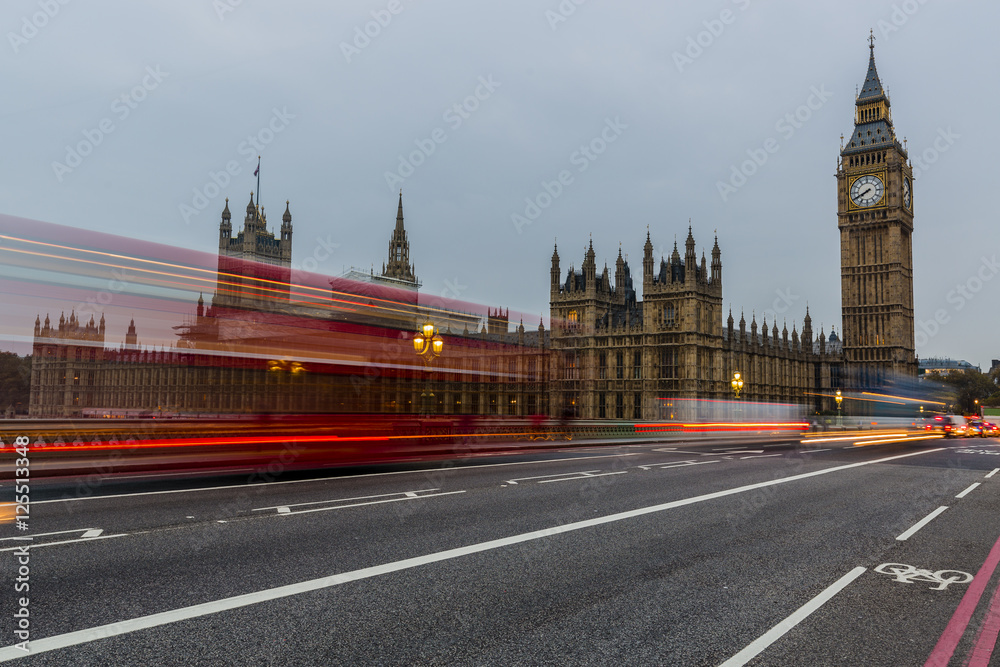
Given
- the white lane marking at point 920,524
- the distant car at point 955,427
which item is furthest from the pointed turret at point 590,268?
the white lane marking at point 920,524

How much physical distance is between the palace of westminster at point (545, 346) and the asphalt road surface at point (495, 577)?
218cm

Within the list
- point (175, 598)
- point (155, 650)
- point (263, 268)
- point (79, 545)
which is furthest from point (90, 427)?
point (155, 650)

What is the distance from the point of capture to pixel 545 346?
6775cm

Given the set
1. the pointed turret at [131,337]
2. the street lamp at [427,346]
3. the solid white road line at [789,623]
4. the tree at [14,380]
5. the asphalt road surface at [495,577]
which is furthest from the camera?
the street lamp at [427,346]

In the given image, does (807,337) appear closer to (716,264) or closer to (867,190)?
(867,190)

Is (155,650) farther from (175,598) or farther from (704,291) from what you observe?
(704,291)

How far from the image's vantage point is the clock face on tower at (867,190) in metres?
90.9

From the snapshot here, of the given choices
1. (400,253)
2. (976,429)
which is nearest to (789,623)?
(976,429)

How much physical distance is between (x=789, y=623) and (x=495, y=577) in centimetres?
275

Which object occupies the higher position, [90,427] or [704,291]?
[704,291]

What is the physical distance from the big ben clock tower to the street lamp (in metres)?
87.7

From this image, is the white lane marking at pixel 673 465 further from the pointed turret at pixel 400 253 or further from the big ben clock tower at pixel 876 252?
the big ben clock tower at pixel 876 252

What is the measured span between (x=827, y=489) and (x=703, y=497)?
3.38m

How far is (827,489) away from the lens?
13.4 m
